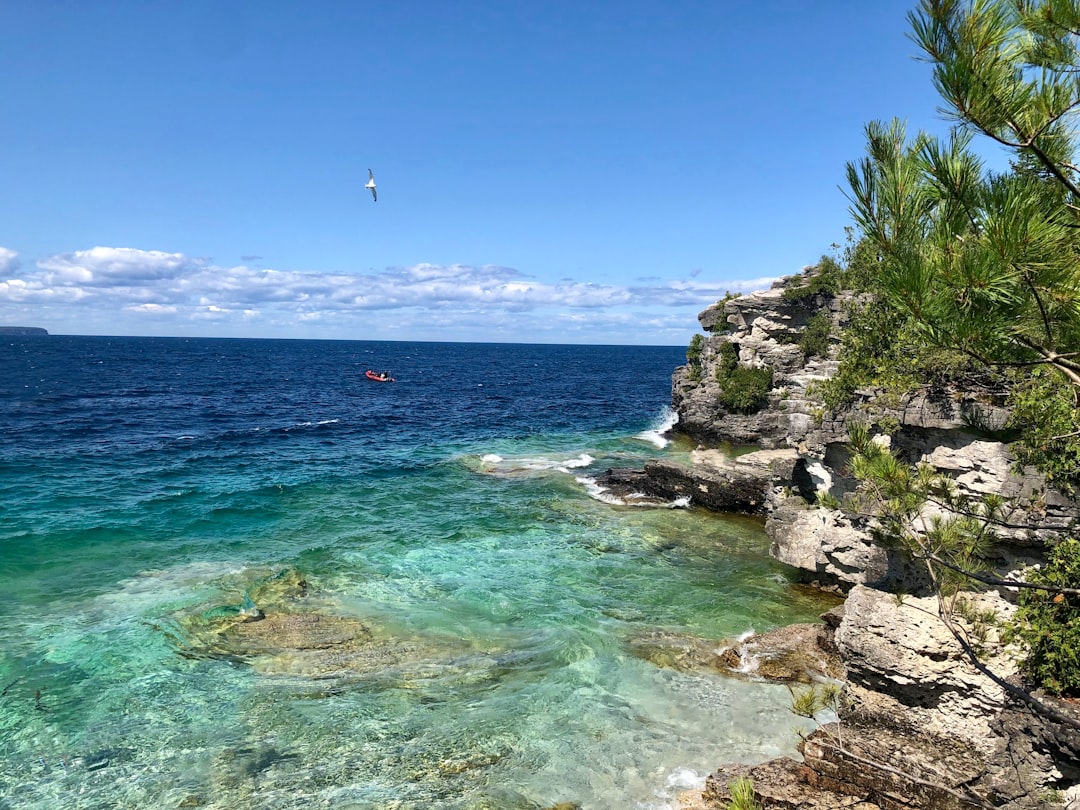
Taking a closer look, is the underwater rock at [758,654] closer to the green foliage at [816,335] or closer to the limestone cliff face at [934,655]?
the limestone cliff face at [934,655]

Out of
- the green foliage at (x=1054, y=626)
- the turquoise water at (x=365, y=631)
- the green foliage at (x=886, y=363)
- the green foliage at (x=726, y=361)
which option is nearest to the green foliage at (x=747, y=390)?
the green foliage at (x=726, y=361)

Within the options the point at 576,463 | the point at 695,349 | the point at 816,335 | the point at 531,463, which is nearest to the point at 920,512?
the point at 576,463

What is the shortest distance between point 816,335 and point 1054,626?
119 ft

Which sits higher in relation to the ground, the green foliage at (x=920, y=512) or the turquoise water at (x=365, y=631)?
the green foliage at (x=920, y=512)

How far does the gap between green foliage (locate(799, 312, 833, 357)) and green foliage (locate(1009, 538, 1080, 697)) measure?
1311 inches

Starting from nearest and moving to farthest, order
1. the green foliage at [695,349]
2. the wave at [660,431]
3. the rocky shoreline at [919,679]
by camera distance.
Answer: the rocky shoreline at [919,679], the wave at [660,431], the green foliage at [695,349]

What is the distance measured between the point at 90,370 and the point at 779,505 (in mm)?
120705

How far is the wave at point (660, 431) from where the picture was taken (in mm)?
50044

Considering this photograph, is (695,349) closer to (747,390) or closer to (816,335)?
(747,390)

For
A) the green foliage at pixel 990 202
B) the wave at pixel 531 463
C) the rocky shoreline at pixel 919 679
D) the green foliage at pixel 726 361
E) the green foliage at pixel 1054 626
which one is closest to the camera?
the green foliage at pixel 990 202

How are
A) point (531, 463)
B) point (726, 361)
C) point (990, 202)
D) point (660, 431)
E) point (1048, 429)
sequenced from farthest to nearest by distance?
point (660, 431) → point (726, 361) → point (531, 463) → point (1048, 429) → point (990, 202)

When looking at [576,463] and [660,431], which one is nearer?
[576,463]

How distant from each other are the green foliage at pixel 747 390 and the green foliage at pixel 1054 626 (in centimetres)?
3572

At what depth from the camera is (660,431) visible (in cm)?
5597
